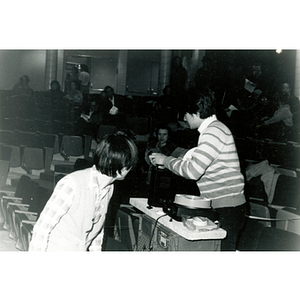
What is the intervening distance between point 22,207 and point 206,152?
6.97 ft

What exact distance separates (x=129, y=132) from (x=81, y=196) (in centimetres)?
293

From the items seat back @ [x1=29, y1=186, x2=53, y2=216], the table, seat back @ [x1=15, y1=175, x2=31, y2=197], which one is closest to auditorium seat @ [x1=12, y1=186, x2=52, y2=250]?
seat back @ [x1=29, y1=186, x2=53, y2=216]

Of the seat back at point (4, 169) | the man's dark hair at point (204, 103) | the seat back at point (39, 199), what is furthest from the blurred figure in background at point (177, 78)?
the man's dark hair at point (204, 103)

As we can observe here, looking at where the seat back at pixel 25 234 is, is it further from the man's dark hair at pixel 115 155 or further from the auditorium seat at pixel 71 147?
the man's dark hair at pixel 115 155

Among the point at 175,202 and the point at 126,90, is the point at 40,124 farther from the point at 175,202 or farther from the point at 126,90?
the point at 175,202

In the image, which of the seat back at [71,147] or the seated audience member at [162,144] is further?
the seated audience member at [162,144]

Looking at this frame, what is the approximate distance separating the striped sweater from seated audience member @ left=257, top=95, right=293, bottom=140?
1981 mm

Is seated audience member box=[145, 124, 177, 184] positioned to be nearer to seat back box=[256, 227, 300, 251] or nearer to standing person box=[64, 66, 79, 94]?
standing person box=[64, 66, 79, 94]

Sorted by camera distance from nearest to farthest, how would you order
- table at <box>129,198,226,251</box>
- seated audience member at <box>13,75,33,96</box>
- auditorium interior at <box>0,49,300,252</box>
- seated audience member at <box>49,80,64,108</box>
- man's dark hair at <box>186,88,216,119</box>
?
table at <box>129,198,226,251</box>, man's dark hair at <box>186,88,216,119</box>, auditorium interior at <box>0,49,300,252</box>, seated audience member at <box>13,75,33,96</box>, seated audience member at <box>49,80,64,108</box>

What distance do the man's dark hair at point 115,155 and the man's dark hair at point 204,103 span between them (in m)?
0.60

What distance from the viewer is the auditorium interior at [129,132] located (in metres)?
2.71

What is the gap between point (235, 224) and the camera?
1.90m

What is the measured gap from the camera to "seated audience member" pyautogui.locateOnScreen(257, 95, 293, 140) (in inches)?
144
